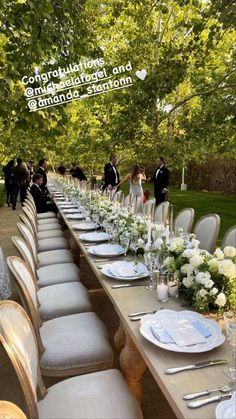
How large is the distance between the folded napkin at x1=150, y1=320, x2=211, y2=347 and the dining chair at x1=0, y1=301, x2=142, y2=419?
39 cm

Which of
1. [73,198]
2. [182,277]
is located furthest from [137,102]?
[182,277]

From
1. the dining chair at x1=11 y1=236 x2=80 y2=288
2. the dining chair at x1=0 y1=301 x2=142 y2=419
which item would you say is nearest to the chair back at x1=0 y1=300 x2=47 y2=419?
the dining chair at x1=0 y1=301 x2=142 y2=419

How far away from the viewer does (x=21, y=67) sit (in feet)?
10.6

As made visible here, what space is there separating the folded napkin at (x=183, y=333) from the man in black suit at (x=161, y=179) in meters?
7.08

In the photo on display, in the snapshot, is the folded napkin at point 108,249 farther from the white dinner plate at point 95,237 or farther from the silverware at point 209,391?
the silverware at point 209,391

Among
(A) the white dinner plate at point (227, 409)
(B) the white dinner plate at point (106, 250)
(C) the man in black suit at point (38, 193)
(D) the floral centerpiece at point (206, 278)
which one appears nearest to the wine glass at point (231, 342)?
(A) the white dinner plate at point (227, 409)

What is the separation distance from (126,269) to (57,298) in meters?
0.77

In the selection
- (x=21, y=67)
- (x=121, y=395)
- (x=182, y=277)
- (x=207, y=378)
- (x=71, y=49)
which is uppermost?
(x=71, y=49)

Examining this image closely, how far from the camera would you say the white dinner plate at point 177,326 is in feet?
4.80

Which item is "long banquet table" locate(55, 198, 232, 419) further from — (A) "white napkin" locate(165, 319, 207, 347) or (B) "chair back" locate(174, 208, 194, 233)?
(B) "chair back" locate(174, 208, 194, 233)

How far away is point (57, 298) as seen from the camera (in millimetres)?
2939

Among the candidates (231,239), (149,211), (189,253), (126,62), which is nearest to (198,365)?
(189,253)

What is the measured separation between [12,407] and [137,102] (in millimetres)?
4746

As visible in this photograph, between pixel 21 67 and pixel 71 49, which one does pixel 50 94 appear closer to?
pixel 21 67
